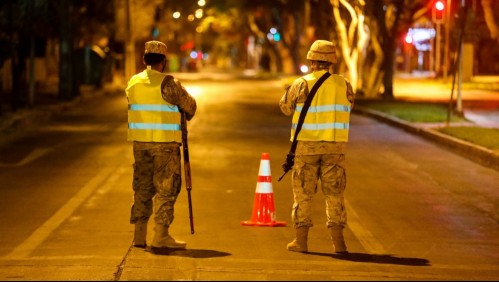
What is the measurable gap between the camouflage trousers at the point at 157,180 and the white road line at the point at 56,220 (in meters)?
1.03

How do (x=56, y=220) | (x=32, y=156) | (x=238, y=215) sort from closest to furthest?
(x=56, y=220), (x=238, y=215), (x=32, y=156)

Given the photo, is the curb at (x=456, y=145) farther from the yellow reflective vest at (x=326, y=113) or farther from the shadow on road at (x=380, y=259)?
the yellow reflective vest at (x=326, y=113)

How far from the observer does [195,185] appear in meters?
14.0

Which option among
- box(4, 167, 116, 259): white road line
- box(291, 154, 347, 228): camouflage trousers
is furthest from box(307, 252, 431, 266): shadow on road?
box(4, 167, 116, 259): white road line

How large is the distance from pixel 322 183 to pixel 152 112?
159 centimetres

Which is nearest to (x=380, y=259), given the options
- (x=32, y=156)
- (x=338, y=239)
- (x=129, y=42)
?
(x=338, y=239)

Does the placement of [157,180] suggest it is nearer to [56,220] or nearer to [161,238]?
[161,238]

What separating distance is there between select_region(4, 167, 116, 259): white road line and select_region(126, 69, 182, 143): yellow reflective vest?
143cm

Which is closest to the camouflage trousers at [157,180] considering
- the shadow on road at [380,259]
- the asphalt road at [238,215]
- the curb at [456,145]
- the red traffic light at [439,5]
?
the asphalt road at [238,215]

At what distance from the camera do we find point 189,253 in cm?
909

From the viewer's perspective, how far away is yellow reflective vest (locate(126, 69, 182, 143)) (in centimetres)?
912

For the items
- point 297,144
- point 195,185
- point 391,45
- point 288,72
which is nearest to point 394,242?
point 297,144

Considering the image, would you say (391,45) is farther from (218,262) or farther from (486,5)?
(218,262)

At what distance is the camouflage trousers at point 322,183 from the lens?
9.07 m
